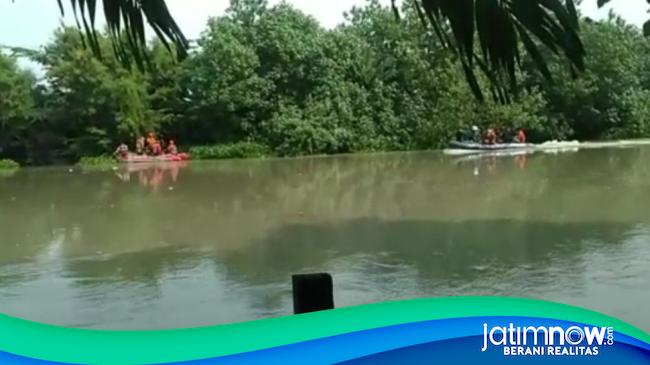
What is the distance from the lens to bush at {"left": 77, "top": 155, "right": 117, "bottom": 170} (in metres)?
16.5

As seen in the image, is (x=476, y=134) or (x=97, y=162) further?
(x=476, y=134)

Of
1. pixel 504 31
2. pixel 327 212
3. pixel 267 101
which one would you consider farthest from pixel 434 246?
pixel 267 101

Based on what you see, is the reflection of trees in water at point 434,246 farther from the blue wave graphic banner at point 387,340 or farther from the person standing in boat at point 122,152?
the person standing in boat at point 122,152

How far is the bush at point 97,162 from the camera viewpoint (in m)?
16.5

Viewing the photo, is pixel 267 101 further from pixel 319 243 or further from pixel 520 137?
pixel 319 243

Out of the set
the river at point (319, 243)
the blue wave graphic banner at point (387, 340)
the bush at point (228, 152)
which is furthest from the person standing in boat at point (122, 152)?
the blue wave graphic banner at point (387, 340)

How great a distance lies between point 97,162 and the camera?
56.0 feet

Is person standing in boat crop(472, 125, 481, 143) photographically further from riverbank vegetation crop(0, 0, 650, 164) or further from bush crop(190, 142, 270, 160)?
bush crop(190, 142, 270, 160)

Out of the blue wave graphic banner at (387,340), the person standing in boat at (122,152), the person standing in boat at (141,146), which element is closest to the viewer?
the blue wave graphic banner at (387,340)

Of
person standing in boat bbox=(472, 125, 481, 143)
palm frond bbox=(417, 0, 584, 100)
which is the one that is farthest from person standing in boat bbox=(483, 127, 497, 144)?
palm frond bbox=(417, 0, 584, 100)

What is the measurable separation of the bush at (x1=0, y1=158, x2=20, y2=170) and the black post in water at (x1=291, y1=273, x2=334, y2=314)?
16.7 metres

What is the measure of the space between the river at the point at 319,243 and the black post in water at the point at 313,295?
2.56 m

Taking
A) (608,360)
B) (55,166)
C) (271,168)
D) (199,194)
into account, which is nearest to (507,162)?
(271,168)

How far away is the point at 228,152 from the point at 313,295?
1674cm
